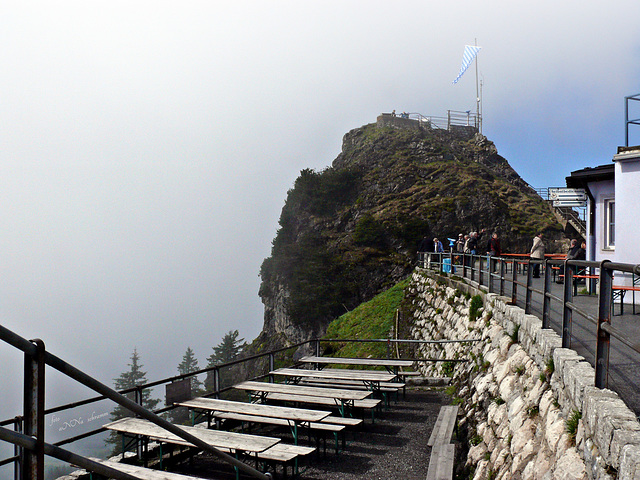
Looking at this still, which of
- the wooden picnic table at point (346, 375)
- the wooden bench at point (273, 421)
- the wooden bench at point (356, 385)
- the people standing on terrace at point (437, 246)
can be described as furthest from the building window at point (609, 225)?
the people standing on terrace at point (437, 246)

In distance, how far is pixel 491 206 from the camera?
42.0 metres

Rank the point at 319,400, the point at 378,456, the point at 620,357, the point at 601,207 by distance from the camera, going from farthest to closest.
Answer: the point at 601,207 < the point at 319,400 < the point at 378,456 < the point at 620,357

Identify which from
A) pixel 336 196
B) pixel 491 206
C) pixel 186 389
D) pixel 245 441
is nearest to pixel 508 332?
pixel 245 441

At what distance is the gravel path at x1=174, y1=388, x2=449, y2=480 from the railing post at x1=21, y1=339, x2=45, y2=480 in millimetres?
6304

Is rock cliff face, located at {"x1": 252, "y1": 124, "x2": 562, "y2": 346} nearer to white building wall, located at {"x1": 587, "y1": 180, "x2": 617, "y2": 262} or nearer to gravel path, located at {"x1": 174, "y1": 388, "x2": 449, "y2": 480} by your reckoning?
white building wall, located at {"x1": 587, "y1": 180, "x2": 617, "y2": 262}

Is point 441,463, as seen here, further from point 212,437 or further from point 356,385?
point 356,385

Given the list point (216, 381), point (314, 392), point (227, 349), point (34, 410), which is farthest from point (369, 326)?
point (227, 349)

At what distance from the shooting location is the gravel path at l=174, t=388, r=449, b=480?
7.35 m

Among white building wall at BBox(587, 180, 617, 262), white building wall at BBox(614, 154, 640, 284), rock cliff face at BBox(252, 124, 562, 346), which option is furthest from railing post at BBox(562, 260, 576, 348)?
rock cliff face at BBox(252, 124, 562, 346)

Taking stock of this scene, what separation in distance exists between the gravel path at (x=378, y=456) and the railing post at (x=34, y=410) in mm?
6304

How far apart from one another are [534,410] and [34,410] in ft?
16.2

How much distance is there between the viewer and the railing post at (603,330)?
376cm

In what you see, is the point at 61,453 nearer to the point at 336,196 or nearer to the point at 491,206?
the point at 491,206

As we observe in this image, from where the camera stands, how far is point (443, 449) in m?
6.61
